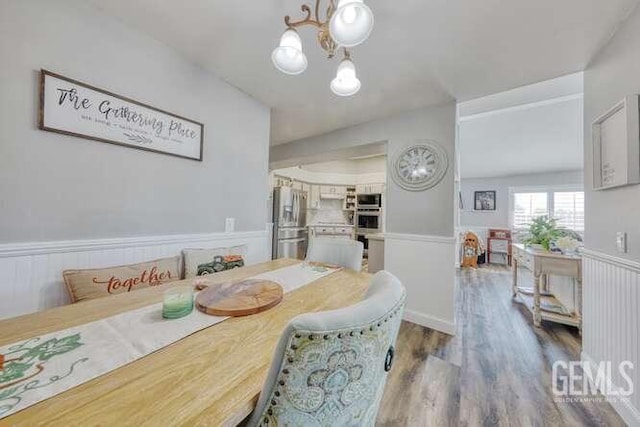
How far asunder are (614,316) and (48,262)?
3.32 metres

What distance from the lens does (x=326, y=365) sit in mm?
488

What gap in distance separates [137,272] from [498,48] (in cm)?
285

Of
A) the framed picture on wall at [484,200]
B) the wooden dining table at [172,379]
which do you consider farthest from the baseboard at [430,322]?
the framed picture on wall at [484,200]

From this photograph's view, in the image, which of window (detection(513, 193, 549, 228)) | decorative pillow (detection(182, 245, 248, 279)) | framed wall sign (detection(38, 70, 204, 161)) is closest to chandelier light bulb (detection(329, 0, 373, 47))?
framed wall sign (detection(38, 70, 204, 161))

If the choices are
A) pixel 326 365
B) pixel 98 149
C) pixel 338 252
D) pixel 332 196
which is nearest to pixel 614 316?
pixel 338 252

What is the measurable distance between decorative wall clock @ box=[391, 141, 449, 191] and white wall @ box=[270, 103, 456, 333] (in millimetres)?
57

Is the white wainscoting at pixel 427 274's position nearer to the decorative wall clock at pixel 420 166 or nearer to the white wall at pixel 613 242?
the decorative wall clock at pixel 420 166

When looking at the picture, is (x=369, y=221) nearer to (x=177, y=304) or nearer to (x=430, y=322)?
(x=430, y=322)

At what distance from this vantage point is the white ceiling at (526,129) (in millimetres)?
2488

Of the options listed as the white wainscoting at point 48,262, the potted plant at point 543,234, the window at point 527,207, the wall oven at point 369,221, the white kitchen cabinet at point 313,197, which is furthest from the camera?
the white kitchen cabinet at point 313,197

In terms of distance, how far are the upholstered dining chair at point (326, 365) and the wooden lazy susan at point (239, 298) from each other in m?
0.43

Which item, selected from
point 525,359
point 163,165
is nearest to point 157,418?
point 163,165

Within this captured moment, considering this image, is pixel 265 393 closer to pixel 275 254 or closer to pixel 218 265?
pixel 218 265

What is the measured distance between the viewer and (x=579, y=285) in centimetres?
232
